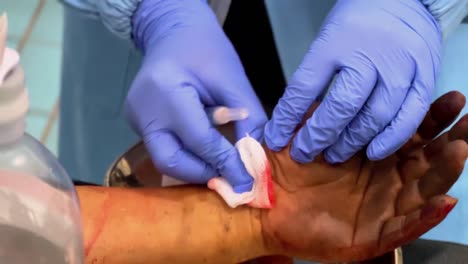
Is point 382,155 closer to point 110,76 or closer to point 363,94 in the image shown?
point 363,94

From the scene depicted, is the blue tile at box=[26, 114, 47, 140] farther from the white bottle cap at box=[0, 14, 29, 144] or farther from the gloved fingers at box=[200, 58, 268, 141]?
the white bottle cap at box=[0, 14, 29, 144]

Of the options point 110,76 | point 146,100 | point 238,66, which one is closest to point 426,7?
point 238,66

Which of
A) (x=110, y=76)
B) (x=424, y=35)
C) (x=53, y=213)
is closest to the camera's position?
(x=53, y=213)

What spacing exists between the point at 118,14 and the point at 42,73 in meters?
1.23

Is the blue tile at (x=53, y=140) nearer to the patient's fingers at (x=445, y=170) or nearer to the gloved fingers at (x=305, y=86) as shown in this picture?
the gloved fingers at (x=305, y=86)

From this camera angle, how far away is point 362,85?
730 mm

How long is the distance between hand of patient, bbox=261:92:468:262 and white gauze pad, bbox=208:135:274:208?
3 centimetres

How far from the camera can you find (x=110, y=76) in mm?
1090

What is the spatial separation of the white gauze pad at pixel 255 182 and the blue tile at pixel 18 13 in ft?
5.09

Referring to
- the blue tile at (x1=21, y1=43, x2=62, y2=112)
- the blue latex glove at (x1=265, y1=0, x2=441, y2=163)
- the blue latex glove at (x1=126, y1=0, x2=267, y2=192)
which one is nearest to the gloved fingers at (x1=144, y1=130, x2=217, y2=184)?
the blue latex glove at (x1=126, y1=0, x2=267, y2=192)

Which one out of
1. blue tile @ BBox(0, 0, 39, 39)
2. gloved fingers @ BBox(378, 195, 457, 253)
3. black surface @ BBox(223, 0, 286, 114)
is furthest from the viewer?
blue tile @ BBox(0, 0, 39, 39)

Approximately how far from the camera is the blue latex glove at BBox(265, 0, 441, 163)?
729 millimetres

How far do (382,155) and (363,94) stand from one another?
0.08 metres

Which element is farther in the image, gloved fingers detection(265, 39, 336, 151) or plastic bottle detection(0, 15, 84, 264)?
gloved fingers detection(265, 39, 336, 151)
